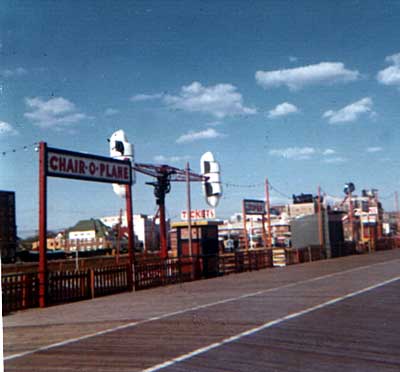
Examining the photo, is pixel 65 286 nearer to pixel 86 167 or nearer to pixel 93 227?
pixel 86 167

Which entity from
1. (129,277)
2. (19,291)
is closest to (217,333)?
(19,291)

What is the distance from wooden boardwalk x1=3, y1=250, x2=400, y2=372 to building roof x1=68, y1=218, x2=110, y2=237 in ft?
227

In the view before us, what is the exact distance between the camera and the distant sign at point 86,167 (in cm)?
1652

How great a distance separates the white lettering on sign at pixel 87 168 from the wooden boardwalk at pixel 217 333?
398 centimetres

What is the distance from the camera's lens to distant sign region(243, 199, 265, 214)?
38.8 meters

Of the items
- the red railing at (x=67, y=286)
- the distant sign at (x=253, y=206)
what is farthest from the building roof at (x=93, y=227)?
the red railing at (x=67, y=286)

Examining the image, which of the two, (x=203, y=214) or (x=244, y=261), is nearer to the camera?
(x=244, y=261)

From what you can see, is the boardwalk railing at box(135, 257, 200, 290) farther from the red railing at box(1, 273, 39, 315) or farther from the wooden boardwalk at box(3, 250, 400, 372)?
the red railing at box(1, 273, 39, 315)

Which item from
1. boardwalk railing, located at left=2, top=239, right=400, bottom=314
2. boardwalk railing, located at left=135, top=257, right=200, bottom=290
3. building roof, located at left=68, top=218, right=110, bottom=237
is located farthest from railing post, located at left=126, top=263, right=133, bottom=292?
building roof, located at left=68, top=218, right=110, bottom=237

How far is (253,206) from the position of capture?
1574 inches

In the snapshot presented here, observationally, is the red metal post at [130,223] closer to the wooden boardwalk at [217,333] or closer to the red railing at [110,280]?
the red railing at [110,280]

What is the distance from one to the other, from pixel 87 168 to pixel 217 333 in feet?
31.0

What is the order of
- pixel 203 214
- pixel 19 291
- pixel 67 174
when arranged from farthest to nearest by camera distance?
pixel 203 214 < pixel 67 174 < pixel 19 291

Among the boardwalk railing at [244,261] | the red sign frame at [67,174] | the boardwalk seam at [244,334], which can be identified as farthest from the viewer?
the boardwalk railing at [244,261]
